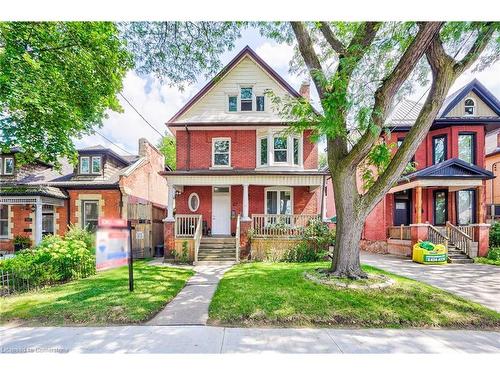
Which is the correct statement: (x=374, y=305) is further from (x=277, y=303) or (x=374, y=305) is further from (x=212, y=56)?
(x=212, y=56)

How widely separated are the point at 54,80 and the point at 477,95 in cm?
1694

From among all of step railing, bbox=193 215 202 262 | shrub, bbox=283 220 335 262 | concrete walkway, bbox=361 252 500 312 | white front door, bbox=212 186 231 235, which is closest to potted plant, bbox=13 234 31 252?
step railing, bbox=193 215 202 262

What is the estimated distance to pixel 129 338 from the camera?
3.32 metres

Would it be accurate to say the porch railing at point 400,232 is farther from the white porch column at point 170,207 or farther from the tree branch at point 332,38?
the white porch column at point 170,207

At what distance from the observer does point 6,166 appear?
10953mm

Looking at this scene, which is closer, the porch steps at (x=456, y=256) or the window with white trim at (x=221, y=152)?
the porch steps at (x=456, y=256)

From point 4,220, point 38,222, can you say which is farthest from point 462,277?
point 4,220

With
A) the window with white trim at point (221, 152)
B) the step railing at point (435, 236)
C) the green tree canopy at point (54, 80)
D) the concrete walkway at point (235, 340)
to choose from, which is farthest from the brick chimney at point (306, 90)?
the concrete walkway at point (235, 340)

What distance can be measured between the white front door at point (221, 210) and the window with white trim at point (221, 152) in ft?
3.67

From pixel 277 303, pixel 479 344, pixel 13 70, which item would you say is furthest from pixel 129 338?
pixel 13 70

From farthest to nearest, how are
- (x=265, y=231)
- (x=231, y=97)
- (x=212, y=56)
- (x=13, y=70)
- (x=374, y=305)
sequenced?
(x=231, y=97)
(x=265, y=231)
(x=212, y=56)
(x=13, y=70)
(x=374, y=305)

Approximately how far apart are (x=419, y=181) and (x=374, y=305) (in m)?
7.97

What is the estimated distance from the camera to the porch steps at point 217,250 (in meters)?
9.04

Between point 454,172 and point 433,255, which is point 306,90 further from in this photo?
point 433,255
